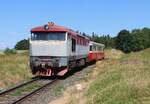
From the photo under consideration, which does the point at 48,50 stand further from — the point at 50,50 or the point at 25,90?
the point at 25,90

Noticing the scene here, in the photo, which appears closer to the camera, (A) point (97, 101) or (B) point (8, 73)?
(A) point (97, 101)

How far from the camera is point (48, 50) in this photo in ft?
87.9

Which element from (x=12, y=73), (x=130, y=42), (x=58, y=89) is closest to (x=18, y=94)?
(x=58, y=89)

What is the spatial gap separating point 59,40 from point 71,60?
2.06m

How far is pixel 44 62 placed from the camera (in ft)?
86.6

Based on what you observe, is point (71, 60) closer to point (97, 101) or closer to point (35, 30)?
point (35, 30)

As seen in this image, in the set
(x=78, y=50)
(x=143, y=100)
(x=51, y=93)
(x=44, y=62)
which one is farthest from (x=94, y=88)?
(x=78, y=50)

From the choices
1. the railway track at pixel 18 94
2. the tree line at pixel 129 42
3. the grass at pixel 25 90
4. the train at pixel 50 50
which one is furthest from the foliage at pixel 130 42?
the railway track at pixel 18 94

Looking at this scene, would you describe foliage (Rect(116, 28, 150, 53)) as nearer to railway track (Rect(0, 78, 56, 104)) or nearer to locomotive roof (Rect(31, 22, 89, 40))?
locomotive roof (Rect(31, 22, 89, 40))

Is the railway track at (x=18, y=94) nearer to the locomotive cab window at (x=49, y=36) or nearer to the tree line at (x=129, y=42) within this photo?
the locomotive cab window at (x=49, y=36)

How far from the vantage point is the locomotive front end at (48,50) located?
26.4 meters

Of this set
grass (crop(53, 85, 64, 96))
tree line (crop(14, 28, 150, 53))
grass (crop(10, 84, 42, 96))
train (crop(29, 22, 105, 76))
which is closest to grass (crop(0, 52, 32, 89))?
train (crop(29, 22, 105, 76))

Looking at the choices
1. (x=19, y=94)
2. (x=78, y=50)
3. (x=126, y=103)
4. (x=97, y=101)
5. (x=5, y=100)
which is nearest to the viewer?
(x=126, y=103)

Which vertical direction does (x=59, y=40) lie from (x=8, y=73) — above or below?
above
